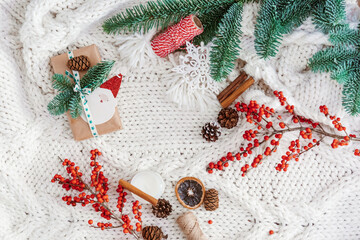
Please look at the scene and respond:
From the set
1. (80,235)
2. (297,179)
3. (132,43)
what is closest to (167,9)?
(132,43)

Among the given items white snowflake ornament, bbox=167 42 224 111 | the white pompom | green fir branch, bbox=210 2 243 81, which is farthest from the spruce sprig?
green fir branch, bbox=210 2 243 81

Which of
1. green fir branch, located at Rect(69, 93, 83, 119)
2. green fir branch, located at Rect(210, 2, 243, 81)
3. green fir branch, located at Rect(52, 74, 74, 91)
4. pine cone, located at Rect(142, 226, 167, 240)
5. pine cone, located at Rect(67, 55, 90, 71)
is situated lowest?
pine cone, located at Rect(142, 226, 167, 240)

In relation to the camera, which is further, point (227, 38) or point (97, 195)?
point (97, 195)

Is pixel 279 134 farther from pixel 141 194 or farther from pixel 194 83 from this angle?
pixel 141 194

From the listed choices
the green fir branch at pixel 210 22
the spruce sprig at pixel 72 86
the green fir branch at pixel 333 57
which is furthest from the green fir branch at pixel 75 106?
the green fir branch at pixel 333 57

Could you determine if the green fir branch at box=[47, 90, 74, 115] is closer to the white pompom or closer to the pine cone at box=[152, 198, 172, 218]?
the white pompom

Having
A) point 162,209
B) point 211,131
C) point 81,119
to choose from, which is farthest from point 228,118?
point 81,119

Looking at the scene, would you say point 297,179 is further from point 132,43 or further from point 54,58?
point 54,58
